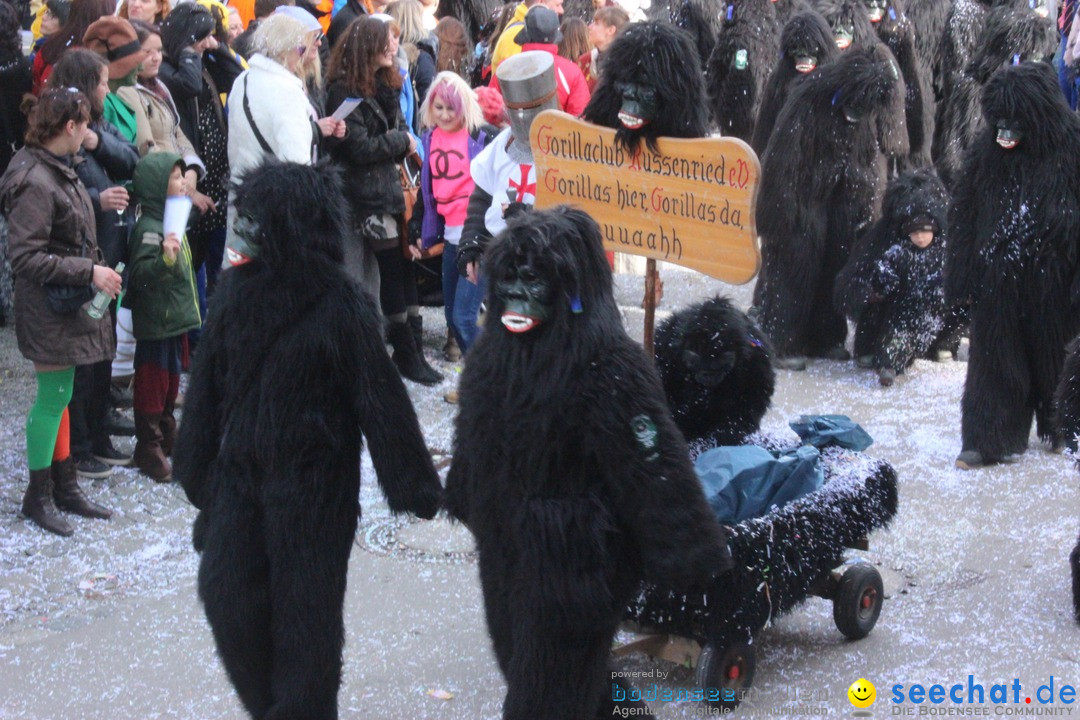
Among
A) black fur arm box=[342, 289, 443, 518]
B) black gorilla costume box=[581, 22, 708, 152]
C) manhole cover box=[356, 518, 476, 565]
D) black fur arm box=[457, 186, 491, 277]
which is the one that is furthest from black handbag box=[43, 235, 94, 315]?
black gorilla costume box=[581, 22, 708, 152]

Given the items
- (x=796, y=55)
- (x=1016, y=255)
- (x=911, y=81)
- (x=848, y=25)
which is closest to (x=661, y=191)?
(x=1016, y=255)

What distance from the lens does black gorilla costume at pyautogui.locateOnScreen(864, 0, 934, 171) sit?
404 inches

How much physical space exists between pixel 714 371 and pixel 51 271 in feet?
9.23

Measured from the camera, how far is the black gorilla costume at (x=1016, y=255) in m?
6.33

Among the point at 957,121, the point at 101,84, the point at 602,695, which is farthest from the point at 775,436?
the point at 957,121

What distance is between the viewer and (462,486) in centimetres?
389

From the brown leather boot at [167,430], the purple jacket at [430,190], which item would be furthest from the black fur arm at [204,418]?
the purple jacket at [430,190]

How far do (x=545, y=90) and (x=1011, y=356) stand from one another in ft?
8.60

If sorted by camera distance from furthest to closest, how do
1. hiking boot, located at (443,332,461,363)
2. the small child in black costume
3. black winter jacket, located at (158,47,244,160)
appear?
hiking boot, located at (443,332,461,363) → the small child in black costume → black winter jacket, located at (158,47,244,160)

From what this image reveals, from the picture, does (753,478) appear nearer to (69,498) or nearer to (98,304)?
(98,304)

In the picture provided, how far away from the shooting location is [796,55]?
8.85 metres

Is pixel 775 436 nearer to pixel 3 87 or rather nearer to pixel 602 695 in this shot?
pixel 602 695

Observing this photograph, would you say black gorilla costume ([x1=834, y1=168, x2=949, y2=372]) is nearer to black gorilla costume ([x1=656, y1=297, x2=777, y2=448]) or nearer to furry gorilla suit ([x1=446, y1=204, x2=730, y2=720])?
black gorilla costume ([x1=656, y1=297, x2=777, y2=448])

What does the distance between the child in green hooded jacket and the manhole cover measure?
1.15 meters
